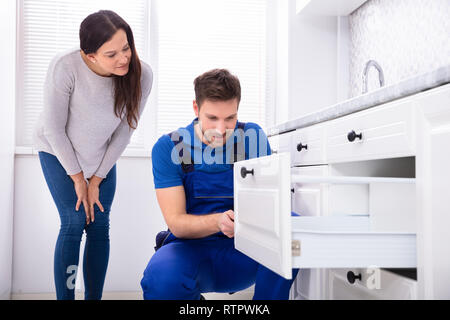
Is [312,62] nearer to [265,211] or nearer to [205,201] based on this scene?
[205,201]

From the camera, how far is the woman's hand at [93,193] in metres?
1.83

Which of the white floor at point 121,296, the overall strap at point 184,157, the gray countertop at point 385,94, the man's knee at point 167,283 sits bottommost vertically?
the white floor at point 121,296

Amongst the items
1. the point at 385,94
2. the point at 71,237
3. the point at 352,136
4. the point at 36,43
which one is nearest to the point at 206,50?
the point at 36,43

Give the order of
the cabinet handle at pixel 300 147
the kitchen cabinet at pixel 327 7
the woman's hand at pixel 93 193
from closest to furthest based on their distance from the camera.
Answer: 1. the cabinet handle at pixel 300 147
2. the woman's hand at pixel 93 193
3. the kitchen cabinet at pixel 327 7

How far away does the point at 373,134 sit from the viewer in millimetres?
1172

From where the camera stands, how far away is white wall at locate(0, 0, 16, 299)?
7.05ft

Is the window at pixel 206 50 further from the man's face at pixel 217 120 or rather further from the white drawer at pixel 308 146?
the man's face at pixel 217 120

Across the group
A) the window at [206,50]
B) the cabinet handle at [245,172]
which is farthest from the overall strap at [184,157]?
the window at [206,50]

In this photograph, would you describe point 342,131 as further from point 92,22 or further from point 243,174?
point 92,22

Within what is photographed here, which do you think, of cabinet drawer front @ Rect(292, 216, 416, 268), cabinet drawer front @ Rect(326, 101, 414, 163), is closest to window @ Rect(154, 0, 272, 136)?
cabinet drawer front @ Rect(326, 101, 414, 163)

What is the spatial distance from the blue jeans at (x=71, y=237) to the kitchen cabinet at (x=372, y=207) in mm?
887

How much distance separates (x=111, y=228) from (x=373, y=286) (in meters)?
1.62

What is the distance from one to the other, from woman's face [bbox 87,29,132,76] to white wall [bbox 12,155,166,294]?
75 centimetres

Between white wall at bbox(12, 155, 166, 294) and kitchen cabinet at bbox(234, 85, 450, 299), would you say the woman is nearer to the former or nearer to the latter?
white wall at bbox(12, 155, 166, 294)
